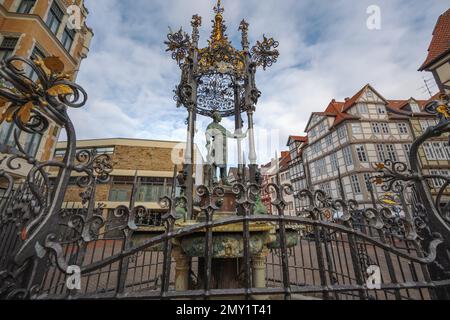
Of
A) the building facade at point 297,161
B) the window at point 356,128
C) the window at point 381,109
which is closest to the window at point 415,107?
the window at point 381,109

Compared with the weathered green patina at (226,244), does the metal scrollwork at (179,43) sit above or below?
above

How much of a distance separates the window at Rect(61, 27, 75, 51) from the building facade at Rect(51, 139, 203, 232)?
933cm

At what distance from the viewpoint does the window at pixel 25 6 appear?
10805 millimetres

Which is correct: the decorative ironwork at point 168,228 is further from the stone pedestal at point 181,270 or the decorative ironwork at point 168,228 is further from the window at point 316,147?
the window at point 316,147

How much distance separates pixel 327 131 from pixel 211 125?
22907 mm

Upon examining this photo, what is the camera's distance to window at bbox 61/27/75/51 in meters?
12.6

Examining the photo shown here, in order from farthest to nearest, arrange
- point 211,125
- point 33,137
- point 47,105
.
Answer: point 33,137 < point 211,125 < point 47,105

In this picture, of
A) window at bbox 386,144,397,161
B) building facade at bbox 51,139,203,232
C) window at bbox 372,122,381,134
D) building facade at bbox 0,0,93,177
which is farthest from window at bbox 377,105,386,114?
building facade at bbox 0,0,93,177

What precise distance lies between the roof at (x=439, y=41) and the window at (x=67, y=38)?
2749cm

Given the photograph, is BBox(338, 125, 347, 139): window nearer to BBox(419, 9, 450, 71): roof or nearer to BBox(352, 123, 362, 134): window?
BBox(352, 123, 362, 134): window

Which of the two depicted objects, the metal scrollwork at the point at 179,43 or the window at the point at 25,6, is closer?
the metal scrollwork at the point at 179,43
